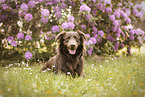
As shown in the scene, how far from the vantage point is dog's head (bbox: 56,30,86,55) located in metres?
3.78

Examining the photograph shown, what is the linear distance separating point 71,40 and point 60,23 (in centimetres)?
231

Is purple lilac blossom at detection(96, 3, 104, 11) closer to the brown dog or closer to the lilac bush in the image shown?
the lilac bush

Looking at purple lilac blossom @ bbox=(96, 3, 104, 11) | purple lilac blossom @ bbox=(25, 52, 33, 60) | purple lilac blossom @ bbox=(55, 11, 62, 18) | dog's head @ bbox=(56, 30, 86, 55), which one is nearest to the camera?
dog's head @ bbox=(56, 30, 86, 55)

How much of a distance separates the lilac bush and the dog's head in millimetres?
1121

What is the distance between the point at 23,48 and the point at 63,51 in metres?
2.60

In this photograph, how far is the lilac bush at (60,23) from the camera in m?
5.64

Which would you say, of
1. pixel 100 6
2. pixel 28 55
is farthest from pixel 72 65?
pixel 100 6

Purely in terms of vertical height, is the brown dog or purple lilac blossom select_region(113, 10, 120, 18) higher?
purple lilac blossom select_region(113, 10, 120, 18)

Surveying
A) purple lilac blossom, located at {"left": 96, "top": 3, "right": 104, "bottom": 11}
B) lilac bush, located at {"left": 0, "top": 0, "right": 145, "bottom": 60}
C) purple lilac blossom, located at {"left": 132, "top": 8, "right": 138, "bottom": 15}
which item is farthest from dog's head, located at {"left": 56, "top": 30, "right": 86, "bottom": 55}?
purple lilac blossom, located at {"left": 132, "top": 8, "right": 138, "bottom": 15}

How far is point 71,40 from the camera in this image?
3.88m

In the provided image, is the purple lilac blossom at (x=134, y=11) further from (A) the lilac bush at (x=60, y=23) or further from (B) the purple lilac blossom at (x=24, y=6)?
(B) the purple lilac blossom at (x=24, y=6)

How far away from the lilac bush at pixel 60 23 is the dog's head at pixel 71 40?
1.12 m

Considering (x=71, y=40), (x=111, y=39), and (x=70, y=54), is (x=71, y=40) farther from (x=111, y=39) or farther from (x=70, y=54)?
(x=111, y=39)

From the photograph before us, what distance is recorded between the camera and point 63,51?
402 centimetres
